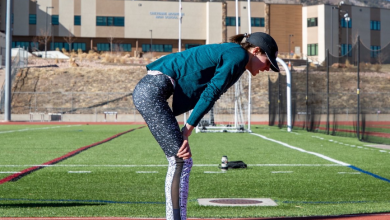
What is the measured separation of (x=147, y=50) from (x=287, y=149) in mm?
78433

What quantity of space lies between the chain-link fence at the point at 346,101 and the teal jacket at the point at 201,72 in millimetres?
16108

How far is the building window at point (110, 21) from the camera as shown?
3580 inches

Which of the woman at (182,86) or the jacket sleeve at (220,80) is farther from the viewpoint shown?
the woman at (182,86)

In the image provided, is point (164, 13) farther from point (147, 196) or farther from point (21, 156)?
point (147, 196)

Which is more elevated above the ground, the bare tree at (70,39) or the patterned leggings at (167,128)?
the bare tree at (70,39)

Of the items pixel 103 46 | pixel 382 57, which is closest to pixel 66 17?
pixel 103 46

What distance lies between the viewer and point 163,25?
299 ft

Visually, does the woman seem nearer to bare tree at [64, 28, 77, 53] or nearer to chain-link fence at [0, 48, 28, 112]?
chain-link fence at [0, 48, 28, 112]

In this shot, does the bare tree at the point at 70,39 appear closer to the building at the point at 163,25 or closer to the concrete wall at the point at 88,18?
the building at the point at 163,25

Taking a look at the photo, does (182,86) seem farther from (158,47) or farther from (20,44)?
(20,44)

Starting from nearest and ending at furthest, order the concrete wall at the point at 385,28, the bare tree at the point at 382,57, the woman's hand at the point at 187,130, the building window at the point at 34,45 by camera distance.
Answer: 1. the woman's hand at the point at 187,130
2. the bare tree at the point at 382,57
3. the building window at the point at 34,45
4. the concrete wall at the point at 385,28

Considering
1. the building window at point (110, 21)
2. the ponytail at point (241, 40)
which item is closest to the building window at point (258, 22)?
the building window at point (110, 21)

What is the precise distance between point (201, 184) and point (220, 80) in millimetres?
4895

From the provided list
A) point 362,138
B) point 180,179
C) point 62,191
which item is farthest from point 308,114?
point 180,179
